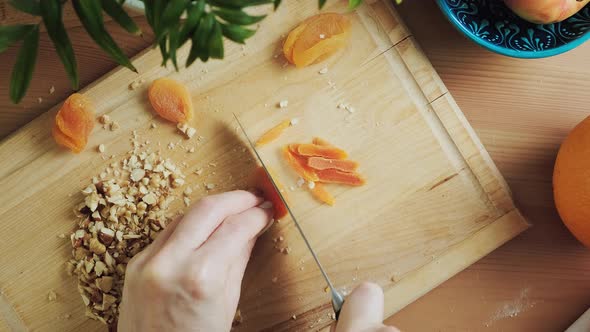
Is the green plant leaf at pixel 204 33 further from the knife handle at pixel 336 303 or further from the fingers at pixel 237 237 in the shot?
the knife handle at pixel 336 303

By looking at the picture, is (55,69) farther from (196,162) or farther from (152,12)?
(152,12)

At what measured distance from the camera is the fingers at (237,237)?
95cm

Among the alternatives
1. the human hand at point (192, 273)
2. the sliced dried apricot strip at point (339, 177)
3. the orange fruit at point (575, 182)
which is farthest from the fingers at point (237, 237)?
the orange fruit at point (575, 182)

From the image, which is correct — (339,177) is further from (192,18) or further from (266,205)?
(192,18)

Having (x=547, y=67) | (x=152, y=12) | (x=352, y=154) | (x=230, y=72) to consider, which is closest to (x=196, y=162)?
(x=230, y=72)

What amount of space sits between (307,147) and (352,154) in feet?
0.28

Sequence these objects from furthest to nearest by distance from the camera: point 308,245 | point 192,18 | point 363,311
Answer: point 308,245, point 363,311, point 192,18

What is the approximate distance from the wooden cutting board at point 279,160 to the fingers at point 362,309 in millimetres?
91

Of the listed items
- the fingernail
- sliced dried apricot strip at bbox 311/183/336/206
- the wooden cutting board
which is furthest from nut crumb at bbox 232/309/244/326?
sliced dried apricot strip at bbox 311/183/336/206

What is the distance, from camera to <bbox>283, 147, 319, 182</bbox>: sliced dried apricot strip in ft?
3.37

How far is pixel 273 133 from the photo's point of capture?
104cm

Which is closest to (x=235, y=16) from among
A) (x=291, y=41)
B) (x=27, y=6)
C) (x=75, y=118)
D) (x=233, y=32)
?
(x=233, y=32)

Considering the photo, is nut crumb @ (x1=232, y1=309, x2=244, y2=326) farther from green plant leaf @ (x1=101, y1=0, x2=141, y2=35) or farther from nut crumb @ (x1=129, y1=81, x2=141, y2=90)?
green plant leaf @ (x1=101, y1=0, x2=141, y2=35)

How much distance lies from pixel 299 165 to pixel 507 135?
411 mm
